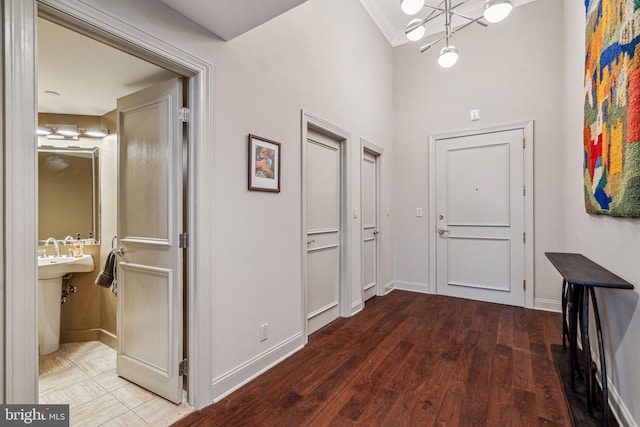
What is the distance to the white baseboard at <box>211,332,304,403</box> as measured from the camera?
1.85 m

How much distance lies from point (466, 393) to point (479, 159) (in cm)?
292

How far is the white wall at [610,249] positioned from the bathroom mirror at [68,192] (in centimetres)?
404

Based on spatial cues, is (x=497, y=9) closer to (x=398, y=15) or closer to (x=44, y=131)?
(x=398, y=15)

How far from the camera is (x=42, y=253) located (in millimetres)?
2695

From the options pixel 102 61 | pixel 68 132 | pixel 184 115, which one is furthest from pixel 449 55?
pixel 68 132

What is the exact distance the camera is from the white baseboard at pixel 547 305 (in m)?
3.39

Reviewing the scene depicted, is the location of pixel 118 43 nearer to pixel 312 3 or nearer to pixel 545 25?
pixel 312 3

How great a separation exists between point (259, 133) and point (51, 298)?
7.66 ft

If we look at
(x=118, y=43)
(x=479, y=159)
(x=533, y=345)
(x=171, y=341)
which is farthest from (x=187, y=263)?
(x=479, y=159)

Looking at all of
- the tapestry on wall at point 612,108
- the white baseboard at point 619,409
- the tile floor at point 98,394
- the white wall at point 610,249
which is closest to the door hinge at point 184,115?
the tile floor at point 98,394

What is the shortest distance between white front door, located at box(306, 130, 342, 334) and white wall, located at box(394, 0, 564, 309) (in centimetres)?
157

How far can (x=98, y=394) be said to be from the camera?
6.29ft

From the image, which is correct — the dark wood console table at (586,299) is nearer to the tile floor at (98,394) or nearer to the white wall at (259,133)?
the white wall at (259,133)

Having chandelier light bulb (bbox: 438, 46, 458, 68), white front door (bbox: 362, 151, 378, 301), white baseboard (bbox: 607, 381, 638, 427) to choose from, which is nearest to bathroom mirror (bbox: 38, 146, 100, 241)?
white front door (bbox: 362, 151, 378, 301)
